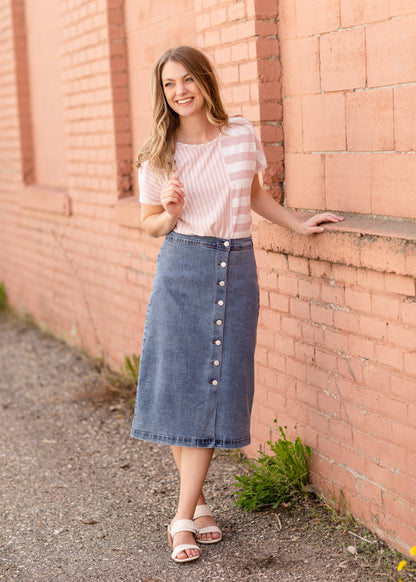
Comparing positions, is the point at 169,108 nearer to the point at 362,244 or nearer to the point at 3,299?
the point at 362,244

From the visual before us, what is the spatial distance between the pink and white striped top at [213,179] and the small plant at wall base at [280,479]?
41.4 inches

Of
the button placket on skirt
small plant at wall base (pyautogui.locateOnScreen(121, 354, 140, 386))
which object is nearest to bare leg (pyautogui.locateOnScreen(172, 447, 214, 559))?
the button placket on skirt

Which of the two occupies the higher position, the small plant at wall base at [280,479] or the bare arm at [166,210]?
the bare arm at [166,210]

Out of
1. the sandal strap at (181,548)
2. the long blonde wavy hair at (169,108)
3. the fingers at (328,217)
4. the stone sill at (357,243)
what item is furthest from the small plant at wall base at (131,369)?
the long blonde wavy hair at (169,108)

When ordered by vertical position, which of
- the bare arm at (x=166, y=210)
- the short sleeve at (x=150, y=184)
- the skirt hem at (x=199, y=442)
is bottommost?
the skirt hem at (x=199, y=442)

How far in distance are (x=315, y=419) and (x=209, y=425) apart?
60 cm

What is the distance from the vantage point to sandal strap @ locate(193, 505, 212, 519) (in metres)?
3.46

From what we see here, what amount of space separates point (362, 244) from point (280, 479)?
119 cm

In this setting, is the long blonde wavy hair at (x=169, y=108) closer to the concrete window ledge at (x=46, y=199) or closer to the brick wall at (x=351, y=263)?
the brick wall at (x=351, y=263)

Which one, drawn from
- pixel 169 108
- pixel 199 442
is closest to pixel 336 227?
pixel 169 108

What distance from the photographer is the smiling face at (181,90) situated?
10.1 ft

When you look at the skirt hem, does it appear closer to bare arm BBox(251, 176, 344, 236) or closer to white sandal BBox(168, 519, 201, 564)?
white sandal BBox(168, 519, 201, 564)

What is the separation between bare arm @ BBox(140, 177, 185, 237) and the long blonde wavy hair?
118 millimetres

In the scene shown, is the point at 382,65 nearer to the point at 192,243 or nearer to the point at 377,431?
the point at 192,243
